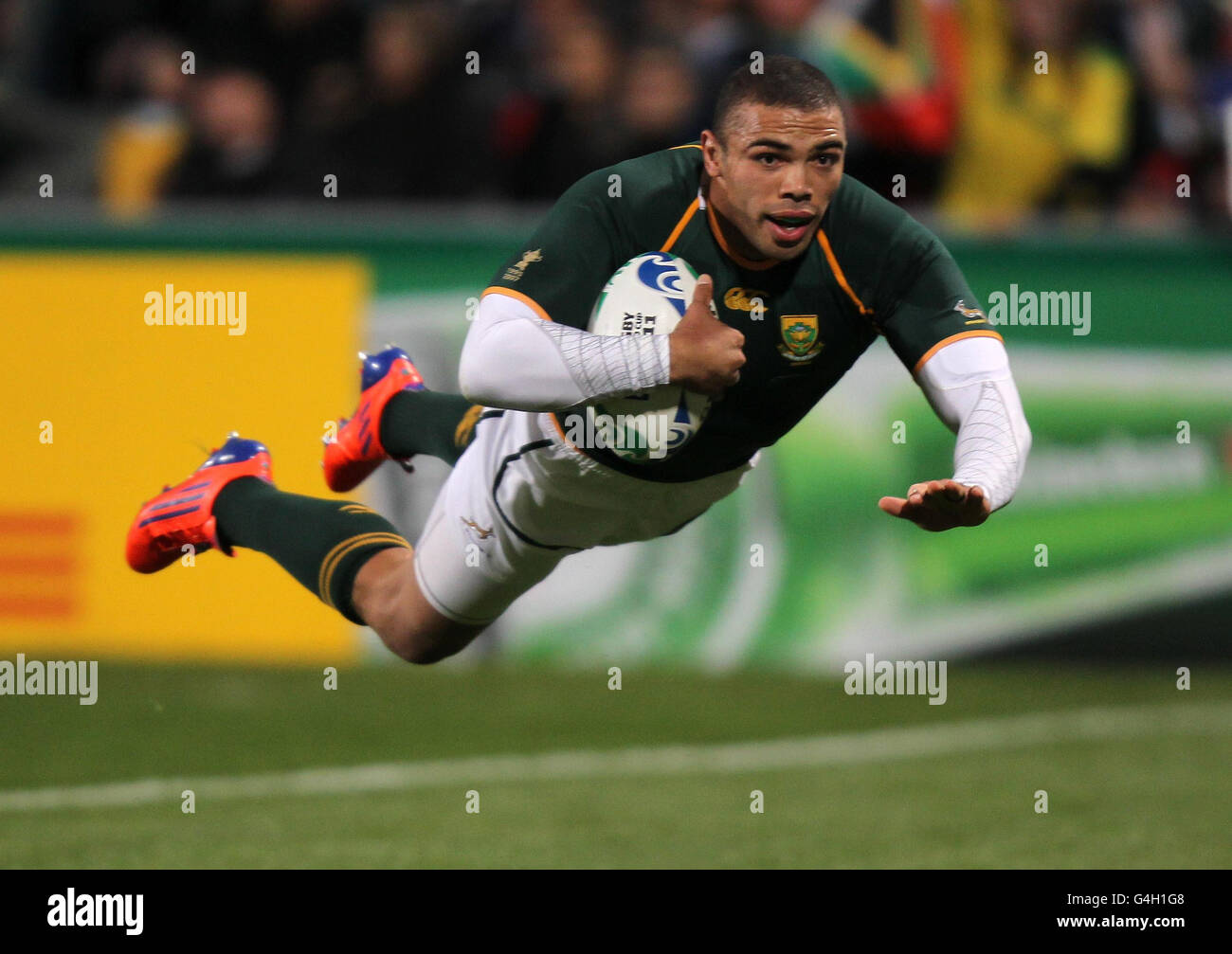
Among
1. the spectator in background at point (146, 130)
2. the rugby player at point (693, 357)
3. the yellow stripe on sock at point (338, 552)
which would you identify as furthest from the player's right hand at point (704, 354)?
the spectator in background at point (146, 130)

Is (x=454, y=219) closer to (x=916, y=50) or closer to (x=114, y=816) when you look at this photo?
(x=916, y=50)

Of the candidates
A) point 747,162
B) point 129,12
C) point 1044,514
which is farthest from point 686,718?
point 129,12

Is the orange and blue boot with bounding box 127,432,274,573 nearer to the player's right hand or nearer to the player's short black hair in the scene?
the player's right hand

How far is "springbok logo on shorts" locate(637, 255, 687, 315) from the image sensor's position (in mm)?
5277

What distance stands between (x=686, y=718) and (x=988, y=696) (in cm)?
159

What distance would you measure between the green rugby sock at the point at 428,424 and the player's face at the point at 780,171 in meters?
1.45

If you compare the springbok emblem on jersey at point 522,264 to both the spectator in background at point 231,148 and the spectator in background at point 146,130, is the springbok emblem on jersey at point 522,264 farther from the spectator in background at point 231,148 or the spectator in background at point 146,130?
the spectator in background at point 146,130

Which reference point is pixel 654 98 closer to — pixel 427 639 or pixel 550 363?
pixel 427 639

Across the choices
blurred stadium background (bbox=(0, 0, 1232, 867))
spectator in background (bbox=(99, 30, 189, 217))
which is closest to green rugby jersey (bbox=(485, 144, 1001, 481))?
blurred stadium background (bbox=(0, 0, 1232, 867))

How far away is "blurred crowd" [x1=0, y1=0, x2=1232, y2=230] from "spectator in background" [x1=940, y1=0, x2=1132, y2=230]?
0.01 m

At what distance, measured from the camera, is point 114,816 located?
730 centimetres

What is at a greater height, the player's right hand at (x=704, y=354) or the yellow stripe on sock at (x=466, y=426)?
the yellow stripe on sock at (x=466, y=426)

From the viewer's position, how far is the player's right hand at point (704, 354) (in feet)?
16.1

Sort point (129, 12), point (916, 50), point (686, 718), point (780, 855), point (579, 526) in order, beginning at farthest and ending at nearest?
point (129, 12), point (916, 50), point (686, 718), point (780, 855), point (579, 526)
